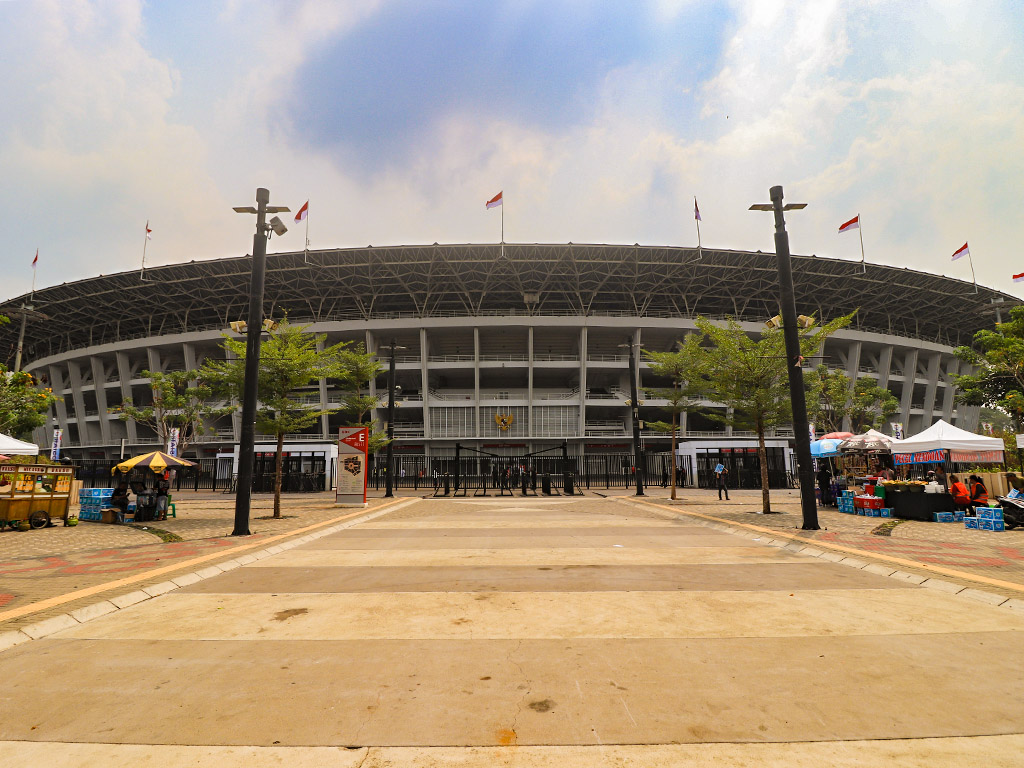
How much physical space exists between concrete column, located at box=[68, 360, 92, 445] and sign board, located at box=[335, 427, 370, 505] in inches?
2147

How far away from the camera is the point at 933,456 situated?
17.6m

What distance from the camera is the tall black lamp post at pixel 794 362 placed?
11.4 meters

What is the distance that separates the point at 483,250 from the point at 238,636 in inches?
1792

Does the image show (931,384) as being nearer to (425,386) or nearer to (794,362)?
(425,386)

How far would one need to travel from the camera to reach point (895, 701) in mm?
3105

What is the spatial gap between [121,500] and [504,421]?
35.6 metres

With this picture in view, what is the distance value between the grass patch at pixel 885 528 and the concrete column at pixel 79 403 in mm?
71631

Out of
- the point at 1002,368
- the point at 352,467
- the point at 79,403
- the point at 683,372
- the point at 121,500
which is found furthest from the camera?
the point at 79,403

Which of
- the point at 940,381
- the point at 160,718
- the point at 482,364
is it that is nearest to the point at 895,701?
the point at 160,718

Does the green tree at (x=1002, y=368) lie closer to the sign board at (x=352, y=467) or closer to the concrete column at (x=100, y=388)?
the sign board at (x=352, y=467)

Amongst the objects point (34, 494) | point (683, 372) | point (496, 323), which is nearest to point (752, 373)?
point (683, 372)

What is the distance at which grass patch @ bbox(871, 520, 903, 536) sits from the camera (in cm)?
1131

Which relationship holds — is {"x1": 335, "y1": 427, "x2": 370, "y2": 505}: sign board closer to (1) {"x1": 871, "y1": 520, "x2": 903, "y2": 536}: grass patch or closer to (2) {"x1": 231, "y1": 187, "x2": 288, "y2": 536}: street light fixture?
(2) {"x1": 231, "y1": 187, "x2": 288, "y2": 536}: street light fixture

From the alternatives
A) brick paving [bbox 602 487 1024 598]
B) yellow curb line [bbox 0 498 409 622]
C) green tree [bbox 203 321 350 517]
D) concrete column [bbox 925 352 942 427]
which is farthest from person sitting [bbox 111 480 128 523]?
concrete column [bbox 925 352 942 427]
